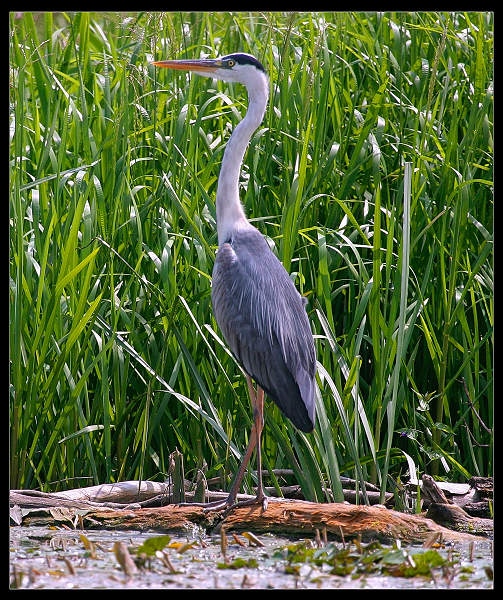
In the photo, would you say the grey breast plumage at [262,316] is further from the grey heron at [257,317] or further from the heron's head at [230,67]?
the heron's head at [230,67]

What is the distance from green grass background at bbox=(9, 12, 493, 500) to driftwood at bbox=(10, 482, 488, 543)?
0.81ft

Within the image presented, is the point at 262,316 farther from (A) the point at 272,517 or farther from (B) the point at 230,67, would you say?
(B) the point at 230,67

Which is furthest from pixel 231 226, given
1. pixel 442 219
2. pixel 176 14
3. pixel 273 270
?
pixel 176 14

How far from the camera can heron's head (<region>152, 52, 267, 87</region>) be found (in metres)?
4.11

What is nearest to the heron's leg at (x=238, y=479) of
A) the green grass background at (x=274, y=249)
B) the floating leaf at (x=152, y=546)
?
the green grass background at (x=274, y=249)

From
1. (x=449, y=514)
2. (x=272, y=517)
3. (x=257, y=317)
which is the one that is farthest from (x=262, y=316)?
(x=449, y=514)

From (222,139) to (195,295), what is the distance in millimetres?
1089

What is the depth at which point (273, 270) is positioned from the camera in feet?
12.4

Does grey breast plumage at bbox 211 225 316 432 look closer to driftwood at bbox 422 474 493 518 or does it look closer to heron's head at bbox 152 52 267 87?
driftwood at bbox 422 474 493 518

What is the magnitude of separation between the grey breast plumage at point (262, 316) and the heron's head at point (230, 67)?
2.63ft

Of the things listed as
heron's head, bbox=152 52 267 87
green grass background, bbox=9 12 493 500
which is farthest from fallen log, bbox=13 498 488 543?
heron's head, bbox=152 52 267 87

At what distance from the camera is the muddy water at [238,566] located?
2.81 metres

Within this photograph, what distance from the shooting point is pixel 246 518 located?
11.4 ft

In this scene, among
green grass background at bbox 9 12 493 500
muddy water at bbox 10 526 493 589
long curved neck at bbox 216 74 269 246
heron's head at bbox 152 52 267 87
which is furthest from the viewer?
heron's head at bbox 152 52 267 87
